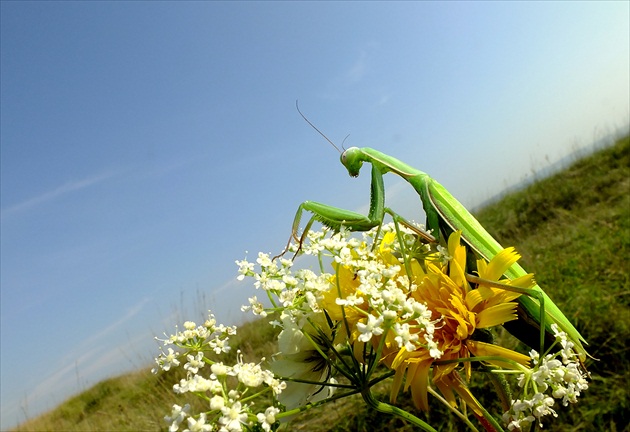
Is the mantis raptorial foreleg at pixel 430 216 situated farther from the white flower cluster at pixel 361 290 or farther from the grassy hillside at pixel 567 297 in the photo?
the grassy hillside at pixel 567 297

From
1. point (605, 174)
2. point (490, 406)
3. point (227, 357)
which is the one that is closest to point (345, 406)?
point (490, 406)

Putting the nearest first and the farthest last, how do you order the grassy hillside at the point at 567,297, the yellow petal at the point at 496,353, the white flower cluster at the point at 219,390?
the white flower cluster at the point at 219,390
the yellow petal at the point at 496,353
the grassy hillside at the point at 567,297

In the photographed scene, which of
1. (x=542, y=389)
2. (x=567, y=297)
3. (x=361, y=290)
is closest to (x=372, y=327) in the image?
(x=361, y=290)

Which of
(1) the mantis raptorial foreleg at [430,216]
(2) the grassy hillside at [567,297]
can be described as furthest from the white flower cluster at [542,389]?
(2) the grassy hillside at [567,297]

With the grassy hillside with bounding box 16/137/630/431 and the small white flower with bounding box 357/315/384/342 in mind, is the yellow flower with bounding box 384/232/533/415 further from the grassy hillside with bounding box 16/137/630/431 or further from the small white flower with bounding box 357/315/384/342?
the grassy hillside with bounding box 16/137/630/431

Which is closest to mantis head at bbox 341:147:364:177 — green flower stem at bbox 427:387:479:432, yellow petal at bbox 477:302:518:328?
yellow petal at bbox 477:302:518:328

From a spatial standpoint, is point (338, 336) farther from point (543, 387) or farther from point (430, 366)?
point (543, 387)
